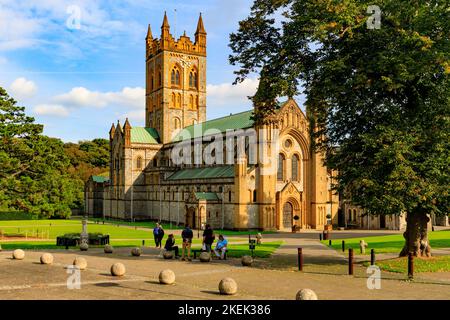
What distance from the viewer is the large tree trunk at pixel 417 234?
2425cm

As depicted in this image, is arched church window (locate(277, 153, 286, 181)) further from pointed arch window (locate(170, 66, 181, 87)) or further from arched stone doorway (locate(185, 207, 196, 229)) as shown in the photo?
pointed arch window (locate(170, 66, 181, 87))

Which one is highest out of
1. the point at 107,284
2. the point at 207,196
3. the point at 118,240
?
the point at 207,196

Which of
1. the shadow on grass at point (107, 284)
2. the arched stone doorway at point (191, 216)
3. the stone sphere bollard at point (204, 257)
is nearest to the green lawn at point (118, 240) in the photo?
the stone sphere bollard at point (204, 257)

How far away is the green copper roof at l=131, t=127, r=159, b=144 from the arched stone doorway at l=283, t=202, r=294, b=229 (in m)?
34.8

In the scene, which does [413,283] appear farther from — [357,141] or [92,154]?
[92,154]

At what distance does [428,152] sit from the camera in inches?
836

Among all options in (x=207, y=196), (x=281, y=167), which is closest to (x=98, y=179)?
(x=207, y=196)

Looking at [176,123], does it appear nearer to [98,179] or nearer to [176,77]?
[176,77]

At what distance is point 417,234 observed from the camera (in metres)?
→ 24.3

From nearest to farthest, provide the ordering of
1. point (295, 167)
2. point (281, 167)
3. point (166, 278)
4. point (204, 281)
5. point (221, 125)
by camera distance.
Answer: point (166, 278) < point (204, 281) < point (281, 167) < point (295, 167) < point (221, 125)

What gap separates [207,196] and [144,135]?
30.7m

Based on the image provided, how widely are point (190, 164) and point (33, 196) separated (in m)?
38.0

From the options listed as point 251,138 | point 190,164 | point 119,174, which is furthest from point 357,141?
point 119,174

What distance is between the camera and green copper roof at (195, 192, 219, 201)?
6088 centimetres
